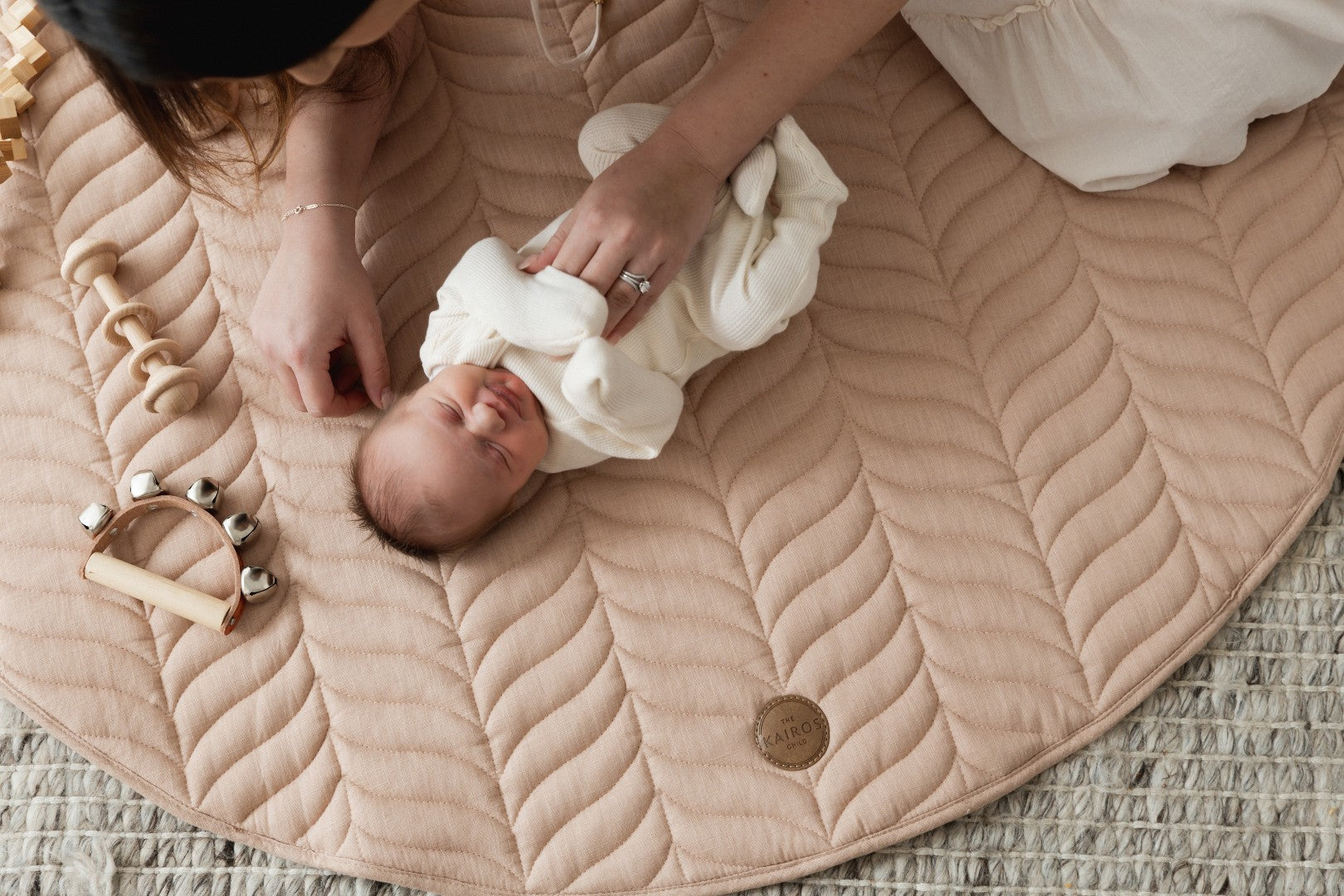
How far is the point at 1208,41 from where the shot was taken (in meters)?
0.99

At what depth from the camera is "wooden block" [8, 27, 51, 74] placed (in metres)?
1.11

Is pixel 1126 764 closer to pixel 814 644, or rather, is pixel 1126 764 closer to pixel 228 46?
pixel 814 644

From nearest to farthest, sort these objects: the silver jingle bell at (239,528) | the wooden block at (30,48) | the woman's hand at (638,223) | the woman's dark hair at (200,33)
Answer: the woman's dark hair at (200,33), the woman's hand at (638,223), the silver jingle bell at (239,528), the wooden block at (30,48)

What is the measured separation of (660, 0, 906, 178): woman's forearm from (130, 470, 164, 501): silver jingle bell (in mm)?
580

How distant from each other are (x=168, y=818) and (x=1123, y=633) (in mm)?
929

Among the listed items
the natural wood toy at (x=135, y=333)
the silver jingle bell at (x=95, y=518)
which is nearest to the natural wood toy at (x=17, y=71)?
the natural wood toy at (x=135, y=333)

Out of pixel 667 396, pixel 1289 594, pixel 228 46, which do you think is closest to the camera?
pixel 228 46

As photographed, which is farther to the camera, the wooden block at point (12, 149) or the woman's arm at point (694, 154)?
the wooden block at point (12, 149)

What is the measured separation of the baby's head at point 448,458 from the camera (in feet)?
3.01

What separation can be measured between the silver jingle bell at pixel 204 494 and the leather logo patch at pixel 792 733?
0.55 meters

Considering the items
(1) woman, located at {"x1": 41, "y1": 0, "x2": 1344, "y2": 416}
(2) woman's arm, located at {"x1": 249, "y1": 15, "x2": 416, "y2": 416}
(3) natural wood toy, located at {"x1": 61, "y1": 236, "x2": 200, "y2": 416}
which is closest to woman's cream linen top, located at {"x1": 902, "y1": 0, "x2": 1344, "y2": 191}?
(1) woman, located at {"x1": 41, "y1": 0, "x2": 1344, "y2": 416}

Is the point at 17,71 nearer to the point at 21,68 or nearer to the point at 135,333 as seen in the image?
the point at 21,68

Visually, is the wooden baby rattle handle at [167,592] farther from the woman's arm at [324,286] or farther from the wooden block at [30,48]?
the wooden block at [30,48]

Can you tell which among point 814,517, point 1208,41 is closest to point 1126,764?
point 814,517
